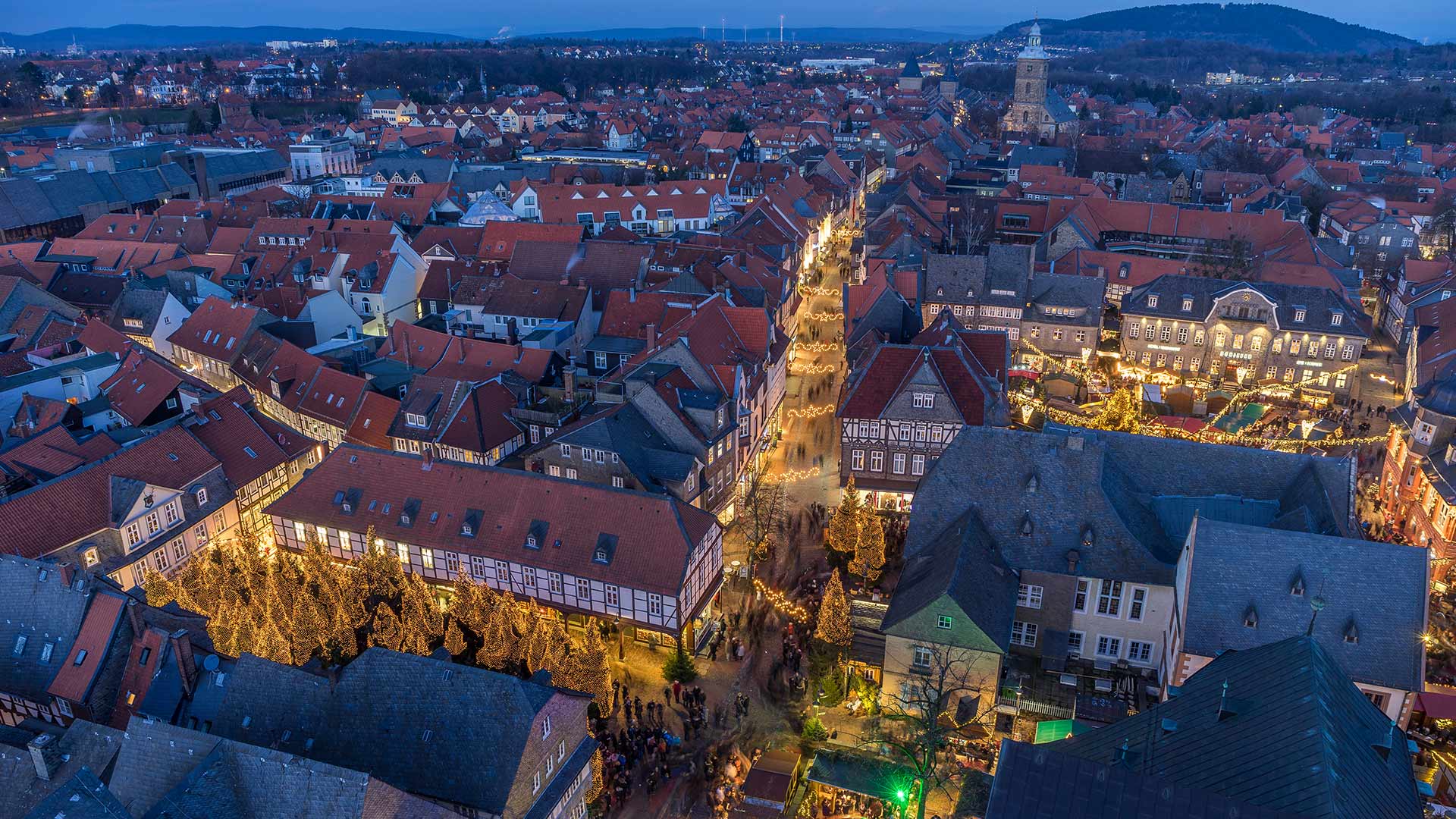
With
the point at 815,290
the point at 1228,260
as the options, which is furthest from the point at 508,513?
the point at 1228,260

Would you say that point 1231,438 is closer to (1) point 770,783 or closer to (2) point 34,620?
(1) point 770,783

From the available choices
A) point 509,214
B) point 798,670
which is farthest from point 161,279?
point 798,670

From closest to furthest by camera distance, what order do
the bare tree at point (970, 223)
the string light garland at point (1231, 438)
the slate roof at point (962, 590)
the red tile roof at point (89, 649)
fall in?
the red tile roof at point (89, 649), the slate roof at point (962, 590), the string light garland at point (1231, 438), the bare tree at point (970, 223)

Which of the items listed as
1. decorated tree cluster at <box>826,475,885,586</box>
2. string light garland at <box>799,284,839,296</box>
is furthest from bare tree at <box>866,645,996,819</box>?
string light garland at <box>799,284,839,296</box>

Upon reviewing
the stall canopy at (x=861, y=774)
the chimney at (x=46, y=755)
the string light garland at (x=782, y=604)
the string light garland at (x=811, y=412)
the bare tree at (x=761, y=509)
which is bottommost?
the stall canopy at (x=861, y=774)

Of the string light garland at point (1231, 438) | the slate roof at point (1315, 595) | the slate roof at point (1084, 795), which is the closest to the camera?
the slate roof at point (1084, 795)

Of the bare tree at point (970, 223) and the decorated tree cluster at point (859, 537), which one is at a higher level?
the bare tree at point (970, 223)

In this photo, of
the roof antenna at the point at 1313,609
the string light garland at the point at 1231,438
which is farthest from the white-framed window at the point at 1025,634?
the string light garland at the point at 1231,438

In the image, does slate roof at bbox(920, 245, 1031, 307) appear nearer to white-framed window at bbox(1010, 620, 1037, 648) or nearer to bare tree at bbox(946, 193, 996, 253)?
bare tree at bbox(946, 193, 996, 253)

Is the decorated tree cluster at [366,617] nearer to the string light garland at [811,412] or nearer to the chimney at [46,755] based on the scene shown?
the chimney at [46,755]
